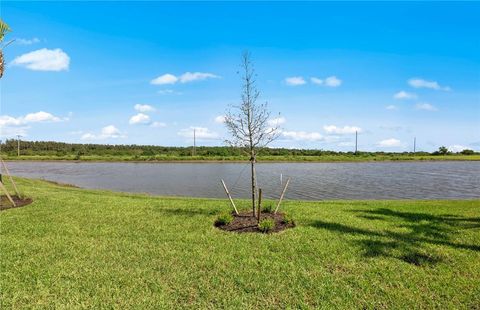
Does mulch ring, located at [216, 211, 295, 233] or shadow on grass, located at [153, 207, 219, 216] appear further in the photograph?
shadow on grass, located at [153, 207, 219, 216]

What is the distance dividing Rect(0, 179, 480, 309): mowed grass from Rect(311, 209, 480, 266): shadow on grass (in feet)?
0.10

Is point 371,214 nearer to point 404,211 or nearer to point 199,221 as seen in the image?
point 404,211

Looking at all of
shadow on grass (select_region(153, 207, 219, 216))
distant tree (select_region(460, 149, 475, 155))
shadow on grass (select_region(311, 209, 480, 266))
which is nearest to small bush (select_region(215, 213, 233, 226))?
shadow on grass (select_region(153, 207, 219, 216))

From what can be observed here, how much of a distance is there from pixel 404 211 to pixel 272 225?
21.7 ft

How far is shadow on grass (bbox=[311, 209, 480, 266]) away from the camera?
855cm

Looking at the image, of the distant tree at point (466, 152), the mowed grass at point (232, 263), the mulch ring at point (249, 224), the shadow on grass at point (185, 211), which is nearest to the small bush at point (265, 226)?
the mulch ring at point (249, 224)

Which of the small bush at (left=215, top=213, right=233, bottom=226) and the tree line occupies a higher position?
the tree line

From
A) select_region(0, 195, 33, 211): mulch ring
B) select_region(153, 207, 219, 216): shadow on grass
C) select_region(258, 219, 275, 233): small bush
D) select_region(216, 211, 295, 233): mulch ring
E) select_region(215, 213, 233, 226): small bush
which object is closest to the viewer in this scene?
select_region(258, 219, 275, 233): small bush

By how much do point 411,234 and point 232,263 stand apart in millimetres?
5455

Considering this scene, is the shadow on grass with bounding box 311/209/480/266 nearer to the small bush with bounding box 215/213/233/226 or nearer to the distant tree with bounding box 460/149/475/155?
the small bush with bounding box 215/213/233/226

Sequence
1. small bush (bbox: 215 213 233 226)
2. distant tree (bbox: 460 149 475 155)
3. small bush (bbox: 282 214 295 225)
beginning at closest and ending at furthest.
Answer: small bush (bbox: 215 213 233 226), small bush (bbox: 282 214 295 225), distant tree (bbox: 460 149 475 155)

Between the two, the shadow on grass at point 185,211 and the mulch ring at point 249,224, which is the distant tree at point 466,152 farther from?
the shadow on grass at point 185,211

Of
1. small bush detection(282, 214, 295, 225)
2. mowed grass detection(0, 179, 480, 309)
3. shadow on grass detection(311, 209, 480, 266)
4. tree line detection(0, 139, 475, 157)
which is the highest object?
tree line detection(0, 139, 475, 157)

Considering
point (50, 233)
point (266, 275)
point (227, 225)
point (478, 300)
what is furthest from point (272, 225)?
point (50, 233)
